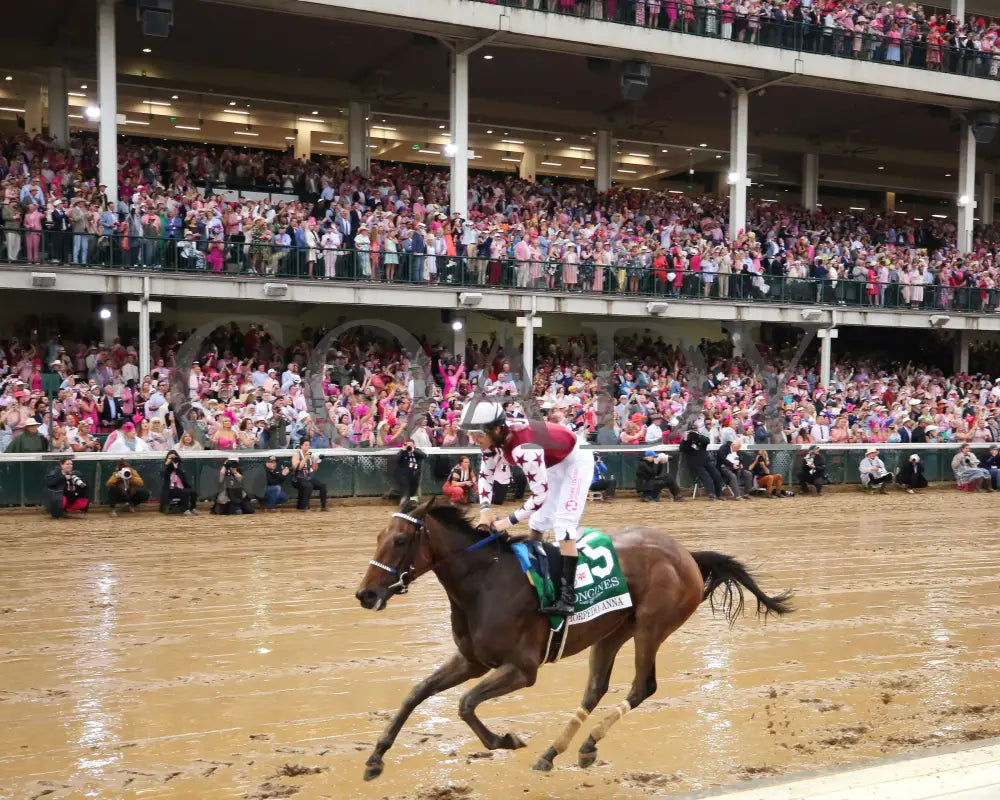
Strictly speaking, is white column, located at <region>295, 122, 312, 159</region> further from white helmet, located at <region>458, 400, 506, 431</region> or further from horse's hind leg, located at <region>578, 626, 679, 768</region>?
horse's hind leg, located at <region>578, 626, 679, 768</region>

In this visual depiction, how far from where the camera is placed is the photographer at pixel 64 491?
47.8ft

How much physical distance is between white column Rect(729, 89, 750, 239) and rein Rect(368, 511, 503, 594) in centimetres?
2342

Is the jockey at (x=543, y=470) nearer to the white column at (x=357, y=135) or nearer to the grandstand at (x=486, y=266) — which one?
the grandstand at (x=486, y=266)

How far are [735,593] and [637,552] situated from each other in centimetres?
467

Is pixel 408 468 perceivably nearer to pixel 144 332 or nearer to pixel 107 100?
pixel 144 332

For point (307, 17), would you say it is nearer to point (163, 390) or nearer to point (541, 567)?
point (163, 390)

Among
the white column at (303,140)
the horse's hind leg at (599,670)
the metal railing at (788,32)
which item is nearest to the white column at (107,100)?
the metal railing at (788,32)

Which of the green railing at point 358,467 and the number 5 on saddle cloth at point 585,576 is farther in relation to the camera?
the green railing at point 358,467

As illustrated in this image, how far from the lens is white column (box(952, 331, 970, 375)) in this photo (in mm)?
31750

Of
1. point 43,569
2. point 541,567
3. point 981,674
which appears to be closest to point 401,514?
point 541,567

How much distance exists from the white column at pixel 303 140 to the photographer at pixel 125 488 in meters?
17.4

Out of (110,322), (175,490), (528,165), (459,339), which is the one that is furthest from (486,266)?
(528,165)

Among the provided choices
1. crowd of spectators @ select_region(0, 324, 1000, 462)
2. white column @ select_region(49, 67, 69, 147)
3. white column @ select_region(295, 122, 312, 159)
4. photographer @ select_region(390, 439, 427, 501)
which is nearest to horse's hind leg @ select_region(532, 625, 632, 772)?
crowd of spectators @ select_region(0, 324, 1000, 462)

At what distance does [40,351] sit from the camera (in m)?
19.7
